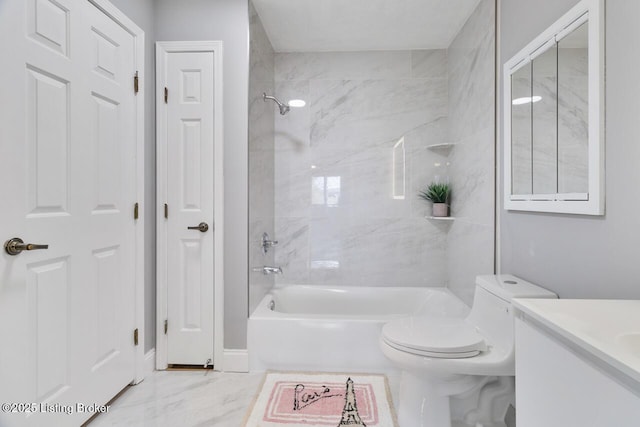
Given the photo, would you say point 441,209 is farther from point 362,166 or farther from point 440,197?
point 362,166

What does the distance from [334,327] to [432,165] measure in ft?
5.19

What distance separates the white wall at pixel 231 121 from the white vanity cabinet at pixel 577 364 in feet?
5.42

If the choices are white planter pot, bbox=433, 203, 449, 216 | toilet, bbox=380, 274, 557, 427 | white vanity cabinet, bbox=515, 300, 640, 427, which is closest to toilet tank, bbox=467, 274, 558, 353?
toilet, bbox=380, 274, 557, 427

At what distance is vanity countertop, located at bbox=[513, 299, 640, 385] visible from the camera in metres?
0.59

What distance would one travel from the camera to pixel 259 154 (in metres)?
2.46

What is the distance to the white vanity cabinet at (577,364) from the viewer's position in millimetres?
587

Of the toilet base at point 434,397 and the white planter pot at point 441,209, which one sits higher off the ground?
the white planter pot at point 441,209

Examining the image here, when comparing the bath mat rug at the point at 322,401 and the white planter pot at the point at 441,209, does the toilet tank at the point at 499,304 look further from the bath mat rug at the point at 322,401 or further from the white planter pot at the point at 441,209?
the white planter pot at the point at 441,209

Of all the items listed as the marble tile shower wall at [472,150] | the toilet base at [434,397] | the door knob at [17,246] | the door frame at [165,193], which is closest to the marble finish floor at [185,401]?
the door frame at [165,193]

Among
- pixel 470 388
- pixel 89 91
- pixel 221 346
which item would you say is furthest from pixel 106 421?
pixel 470 388

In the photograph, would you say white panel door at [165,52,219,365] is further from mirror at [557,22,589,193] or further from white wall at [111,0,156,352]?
mirror at [557,22,589,193]

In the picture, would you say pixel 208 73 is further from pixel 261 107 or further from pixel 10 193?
pixel 10 193

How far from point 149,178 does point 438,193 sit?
2117 mm

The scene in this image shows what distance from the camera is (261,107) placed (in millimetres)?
2502
